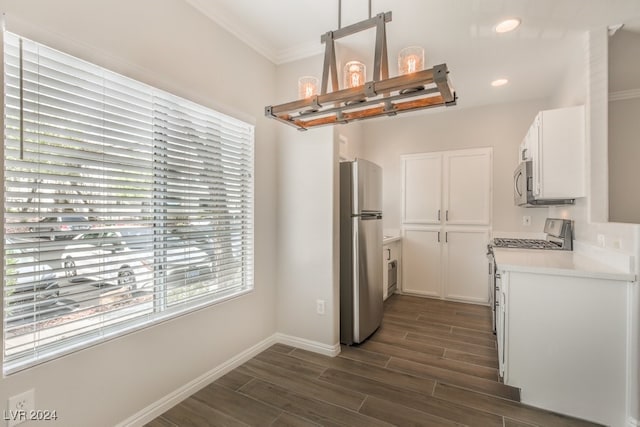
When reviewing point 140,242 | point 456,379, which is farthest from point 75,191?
point 456,379

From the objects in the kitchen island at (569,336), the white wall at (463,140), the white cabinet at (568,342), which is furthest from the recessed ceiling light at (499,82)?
the white cabinet at (568,342)

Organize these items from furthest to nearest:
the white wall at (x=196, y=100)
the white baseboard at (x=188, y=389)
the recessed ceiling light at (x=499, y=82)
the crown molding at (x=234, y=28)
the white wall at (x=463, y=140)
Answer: the white wall at (x=463, y=140) → the recessed ceiling light at (x=499, y=82) → the crown molding at (x=234, y=28) → the white baseboard at (x=188, y=389) → the white wall at (x=196, y=100)

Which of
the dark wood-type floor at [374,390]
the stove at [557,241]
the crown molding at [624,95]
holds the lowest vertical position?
the dark wood-type floor at [374,390]

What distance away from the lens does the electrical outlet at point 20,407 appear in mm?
1320

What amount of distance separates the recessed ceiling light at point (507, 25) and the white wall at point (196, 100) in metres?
2.00

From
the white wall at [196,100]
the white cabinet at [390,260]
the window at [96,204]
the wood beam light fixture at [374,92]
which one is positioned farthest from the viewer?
the white cabinet at [390,260]

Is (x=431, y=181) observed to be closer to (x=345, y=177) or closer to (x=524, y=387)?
(x=345, y=177)

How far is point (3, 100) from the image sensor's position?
132 cm

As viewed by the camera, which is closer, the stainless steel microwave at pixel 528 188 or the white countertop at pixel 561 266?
the white countertop at pixel 561 266

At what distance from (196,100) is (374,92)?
1430 millimetres

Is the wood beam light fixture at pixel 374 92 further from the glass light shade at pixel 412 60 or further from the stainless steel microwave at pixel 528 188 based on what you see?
the stainless steel microwave at pixel 528 188

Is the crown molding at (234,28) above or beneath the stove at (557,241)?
above

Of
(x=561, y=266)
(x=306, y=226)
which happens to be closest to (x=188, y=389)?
(x=306, y=226)

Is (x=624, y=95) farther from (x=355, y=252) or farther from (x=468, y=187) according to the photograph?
(x=355, y=252)
